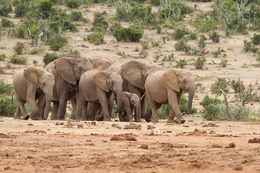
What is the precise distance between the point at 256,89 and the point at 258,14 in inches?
647

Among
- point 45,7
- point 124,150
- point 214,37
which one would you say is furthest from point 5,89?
point 45,7

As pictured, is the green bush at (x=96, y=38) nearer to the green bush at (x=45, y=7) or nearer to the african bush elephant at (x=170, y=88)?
the green bush at (x=45, y=7)

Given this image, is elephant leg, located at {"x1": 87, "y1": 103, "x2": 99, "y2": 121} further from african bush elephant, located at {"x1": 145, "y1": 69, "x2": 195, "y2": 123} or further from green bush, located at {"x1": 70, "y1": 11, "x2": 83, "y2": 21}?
green bush, located at {"x1": 70, "y1": 11, "x2": 83, "y2": 21}

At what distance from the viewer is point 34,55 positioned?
25750mm

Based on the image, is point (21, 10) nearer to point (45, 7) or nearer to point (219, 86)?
point (45, 7)

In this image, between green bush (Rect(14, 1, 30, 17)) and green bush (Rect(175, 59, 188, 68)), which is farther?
green bush (Rect(14, 1, 30, 17))

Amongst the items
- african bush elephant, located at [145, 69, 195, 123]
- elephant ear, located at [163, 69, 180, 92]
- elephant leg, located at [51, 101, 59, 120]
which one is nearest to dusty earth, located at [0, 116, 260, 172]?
african bush elephant, located at [145, 69, 195, 123]

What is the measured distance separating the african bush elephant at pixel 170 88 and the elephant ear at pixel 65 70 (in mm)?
2405

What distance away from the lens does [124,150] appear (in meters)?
8.16

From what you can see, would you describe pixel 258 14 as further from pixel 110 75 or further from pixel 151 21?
pixel 110 75

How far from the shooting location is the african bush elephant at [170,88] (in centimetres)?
1427

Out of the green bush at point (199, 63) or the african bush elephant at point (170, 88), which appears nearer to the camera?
the african bush elephant at point (170, 88)

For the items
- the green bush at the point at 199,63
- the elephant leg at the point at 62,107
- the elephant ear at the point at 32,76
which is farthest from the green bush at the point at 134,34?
the elephant ear at the point at 32,76

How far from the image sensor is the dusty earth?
22.0 ft
